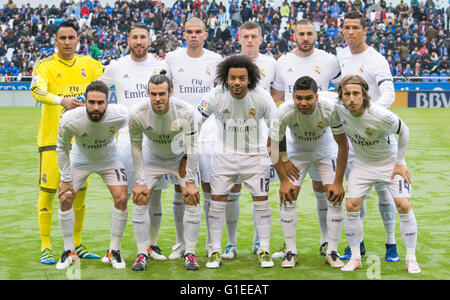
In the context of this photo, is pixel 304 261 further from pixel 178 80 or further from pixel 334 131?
pixel 178 80

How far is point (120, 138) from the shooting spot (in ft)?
21.8

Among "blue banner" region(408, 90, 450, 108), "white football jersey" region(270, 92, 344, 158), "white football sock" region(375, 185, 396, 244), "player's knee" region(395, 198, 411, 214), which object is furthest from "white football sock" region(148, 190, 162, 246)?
"blue banner" region(408, 90, 450, 108)

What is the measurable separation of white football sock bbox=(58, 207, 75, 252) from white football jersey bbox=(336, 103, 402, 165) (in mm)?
2829

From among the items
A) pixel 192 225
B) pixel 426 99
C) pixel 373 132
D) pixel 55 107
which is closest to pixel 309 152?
pixel 373 132

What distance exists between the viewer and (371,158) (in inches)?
233

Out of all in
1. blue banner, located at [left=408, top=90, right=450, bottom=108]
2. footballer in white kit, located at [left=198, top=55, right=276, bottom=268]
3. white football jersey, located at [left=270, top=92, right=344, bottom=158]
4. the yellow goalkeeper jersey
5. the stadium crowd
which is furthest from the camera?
the stadium crowd

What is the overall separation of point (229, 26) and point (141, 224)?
88.1ft

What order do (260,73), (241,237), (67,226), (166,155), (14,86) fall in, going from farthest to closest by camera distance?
(14,86) < (241,237) < (260,73) < (166,155) < (67,226)

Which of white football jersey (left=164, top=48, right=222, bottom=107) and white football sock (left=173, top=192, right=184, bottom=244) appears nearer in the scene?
white football sock (left=173, top=192, right=184, bottom=244)

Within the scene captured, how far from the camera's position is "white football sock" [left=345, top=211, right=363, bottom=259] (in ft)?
19.1

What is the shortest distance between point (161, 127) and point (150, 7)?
98.8ft

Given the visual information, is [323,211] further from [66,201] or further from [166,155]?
[66,201]

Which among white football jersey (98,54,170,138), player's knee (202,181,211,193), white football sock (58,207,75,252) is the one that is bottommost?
white football sock (58,207,75,252)

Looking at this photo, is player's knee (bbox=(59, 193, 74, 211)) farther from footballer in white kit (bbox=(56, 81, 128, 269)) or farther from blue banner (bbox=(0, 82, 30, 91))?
blue banner (bbox=(0, 82, 30, 91))
